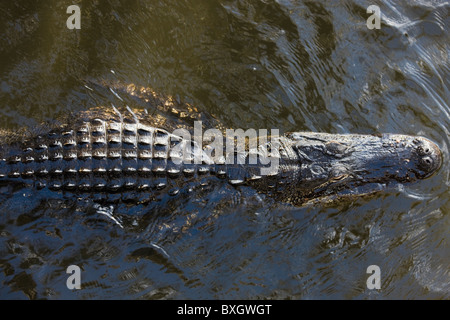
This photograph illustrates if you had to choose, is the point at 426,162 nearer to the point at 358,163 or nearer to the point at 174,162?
the point at 358,163

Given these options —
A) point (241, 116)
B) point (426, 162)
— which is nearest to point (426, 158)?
point (426, 162)

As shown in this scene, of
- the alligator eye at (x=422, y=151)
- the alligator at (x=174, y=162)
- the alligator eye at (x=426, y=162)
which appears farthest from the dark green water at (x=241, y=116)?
the alligator eye at (x=422, y=151)

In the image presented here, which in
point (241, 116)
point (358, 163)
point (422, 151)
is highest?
point (241, 116)

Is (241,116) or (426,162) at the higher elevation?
(241,116)

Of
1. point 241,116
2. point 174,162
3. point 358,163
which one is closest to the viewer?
point 174,162

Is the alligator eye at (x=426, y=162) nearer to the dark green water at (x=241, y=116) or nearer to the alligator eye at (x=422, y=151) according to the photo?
the alligator eye at (x=422, y=151)

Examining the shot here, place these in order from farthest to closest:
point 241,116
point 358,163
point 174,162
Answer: point 241,116
point 358,163
point 174,162
